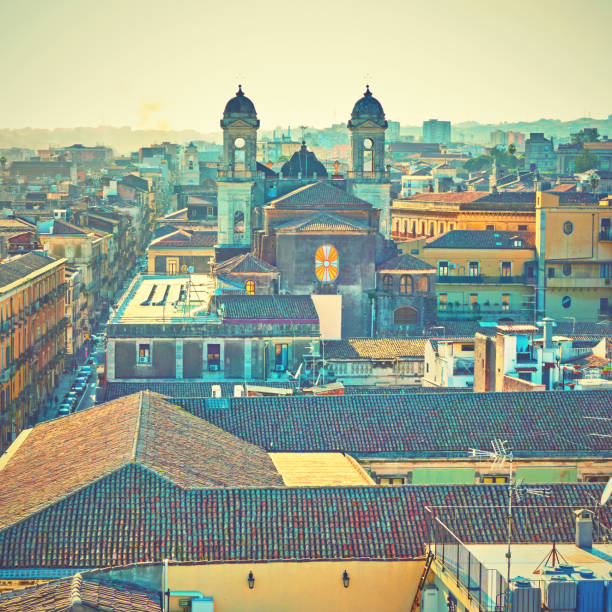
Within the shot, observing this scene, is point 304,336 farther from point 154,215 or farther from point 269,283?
point 154,215

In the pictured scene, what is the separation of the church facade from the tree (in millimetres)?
79797

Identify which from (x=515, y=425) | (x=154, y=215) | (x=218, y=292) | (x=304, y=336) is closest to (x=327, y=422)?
(x=515, y=425)

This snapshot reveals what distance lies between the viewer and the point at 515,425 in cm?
4550

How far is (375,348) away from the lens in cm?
6531

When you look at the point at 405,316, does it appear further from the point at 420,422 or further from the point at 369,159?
the point at 420,422

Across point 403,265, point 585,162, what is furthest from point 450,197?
point 585,162

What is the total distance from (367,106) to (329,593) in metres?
67.6

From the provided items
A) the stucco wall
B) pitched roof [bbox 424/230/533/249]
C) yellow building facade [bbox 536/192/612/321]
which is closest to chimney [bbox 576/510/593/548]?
the stucco wall

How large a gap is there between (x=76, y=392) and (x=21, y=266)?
764 centimetres

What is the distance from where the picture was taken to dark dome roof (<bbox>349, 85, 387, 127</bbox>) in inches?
3765

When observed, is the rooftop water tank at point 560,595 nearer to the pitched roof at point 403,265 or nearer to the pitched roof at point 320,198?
the pitched roof at point 403,265

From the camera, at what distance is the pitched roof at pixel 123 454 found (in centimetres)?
3494

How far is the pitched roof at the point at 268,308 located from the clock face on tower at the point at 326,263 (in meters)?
13.2

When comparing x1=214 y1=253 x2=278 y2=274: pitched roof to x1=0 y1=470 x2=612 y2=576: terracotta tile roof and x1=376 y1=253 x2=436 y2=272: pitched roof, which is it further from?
x1=0 y1=470 x2=612 y2=576: terracotta tile roof
